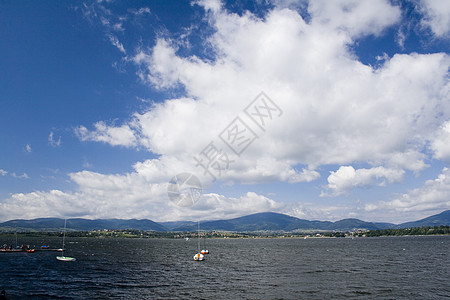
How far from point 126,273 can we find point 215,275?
2666 centimetres

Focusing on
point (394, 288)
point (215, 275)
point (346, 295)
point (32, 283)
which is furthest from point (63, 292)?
point (394, 288)

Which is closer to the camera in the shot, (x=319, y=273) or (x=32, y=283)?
(x=32, y=283)

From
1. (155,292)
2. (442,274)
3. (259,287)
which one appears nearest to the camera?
(155,292)

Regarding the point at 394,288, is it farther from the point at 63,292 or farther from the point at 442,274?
the point at 63,292

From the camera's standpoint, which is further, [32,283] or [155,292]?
[32,283]

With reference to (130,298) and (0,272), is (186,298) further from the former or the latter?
(0,272)

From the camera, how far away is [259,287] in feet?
209

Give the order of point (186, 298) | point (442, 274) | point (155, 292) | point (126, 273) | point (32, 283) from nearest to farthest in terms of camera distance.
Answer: point (186, 298), point (155, 292), point (32, 283), point (442, 274), point (126, 273)

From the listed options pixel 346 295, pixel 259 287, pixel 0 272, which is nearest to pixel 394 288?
pixel 346 295

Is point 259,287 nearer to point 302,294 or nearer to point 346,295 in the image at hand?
point 302,294

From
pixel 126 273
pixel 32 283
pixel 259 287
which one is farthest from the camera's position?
pixel 126 273

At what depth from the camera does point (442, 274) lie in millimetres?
80188

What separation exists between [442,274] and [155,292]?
254ft

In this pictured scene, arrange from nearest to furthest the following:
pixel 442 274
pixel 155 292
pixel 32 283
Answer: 1. pixel 155 292
2. pixel 32 283
3. pixel 442 274
